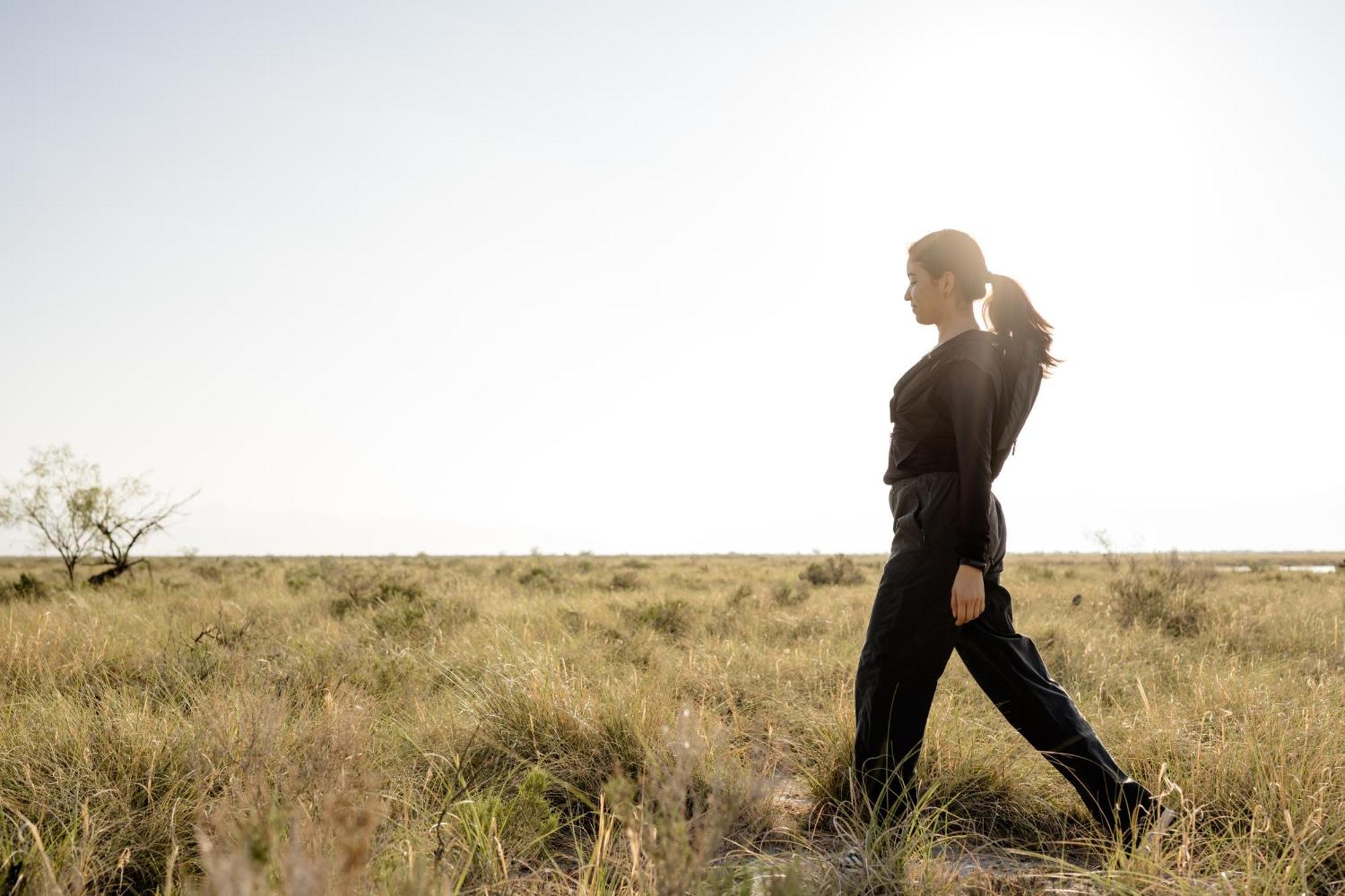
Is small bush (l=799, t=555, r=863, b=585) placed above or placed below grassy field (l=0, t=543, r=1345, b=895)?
below

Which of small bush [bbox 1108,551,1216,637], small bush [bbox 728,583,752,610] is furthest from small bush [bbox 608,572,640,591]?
small bush [bbox 1108,551,1216,637]

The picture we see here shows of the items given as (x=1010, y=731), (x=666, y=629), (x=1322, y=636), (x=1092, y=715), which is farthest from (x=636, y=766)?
(x=1322, y=636)

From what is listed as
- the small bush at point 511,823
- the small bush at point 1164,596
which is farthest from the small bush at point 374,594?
the small bush at point 1164,596

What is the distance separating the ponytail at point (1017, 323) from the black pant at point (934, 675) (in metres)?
0.52

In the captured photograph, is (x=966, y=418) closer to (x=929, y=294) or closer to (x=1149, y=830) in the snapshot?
(x=929, y=294)

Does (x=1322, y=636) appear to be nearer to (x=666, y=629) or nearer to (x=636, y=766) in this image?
(x=666, y=629)

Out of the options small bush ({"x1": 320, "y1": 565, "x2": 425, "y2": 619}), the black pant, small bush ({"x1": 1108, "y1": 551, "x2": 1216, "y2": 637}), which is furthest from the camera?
small bush ({"x1": 320, "y1": 565, "x2": 425, "y2": 619})

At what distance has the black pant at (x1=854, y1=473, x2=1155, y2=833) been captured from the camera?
260cm

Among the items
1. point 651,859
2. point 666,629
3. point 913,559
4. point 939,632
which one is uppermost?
point 913,559

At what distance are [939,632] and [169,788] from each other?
2.93 meters

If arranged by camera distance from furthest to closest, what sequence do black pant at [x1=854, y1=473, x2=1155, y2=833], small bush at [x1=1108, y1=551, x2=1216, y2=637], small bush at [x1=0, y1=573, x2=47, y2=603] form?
1. small bush at [x1=0, y1=573, x2=47, y2=603]
2. small bush at [x1=1108, y1=551, x2=1216, y2=637]
3. black pant at [x1=854, y1=473, x2=1155, y2=833]

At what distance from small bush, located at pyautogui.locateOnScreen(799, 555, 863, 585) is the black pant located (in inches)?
494

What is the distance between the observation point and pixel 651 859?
1.64 metres

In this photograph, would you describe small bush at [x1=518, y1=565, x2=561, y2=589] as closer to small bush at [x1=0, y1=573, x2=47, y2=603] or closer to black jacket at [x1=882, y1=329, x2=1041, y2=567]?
small bush at [x1=0, y1=573, x2=47, y2=603]
